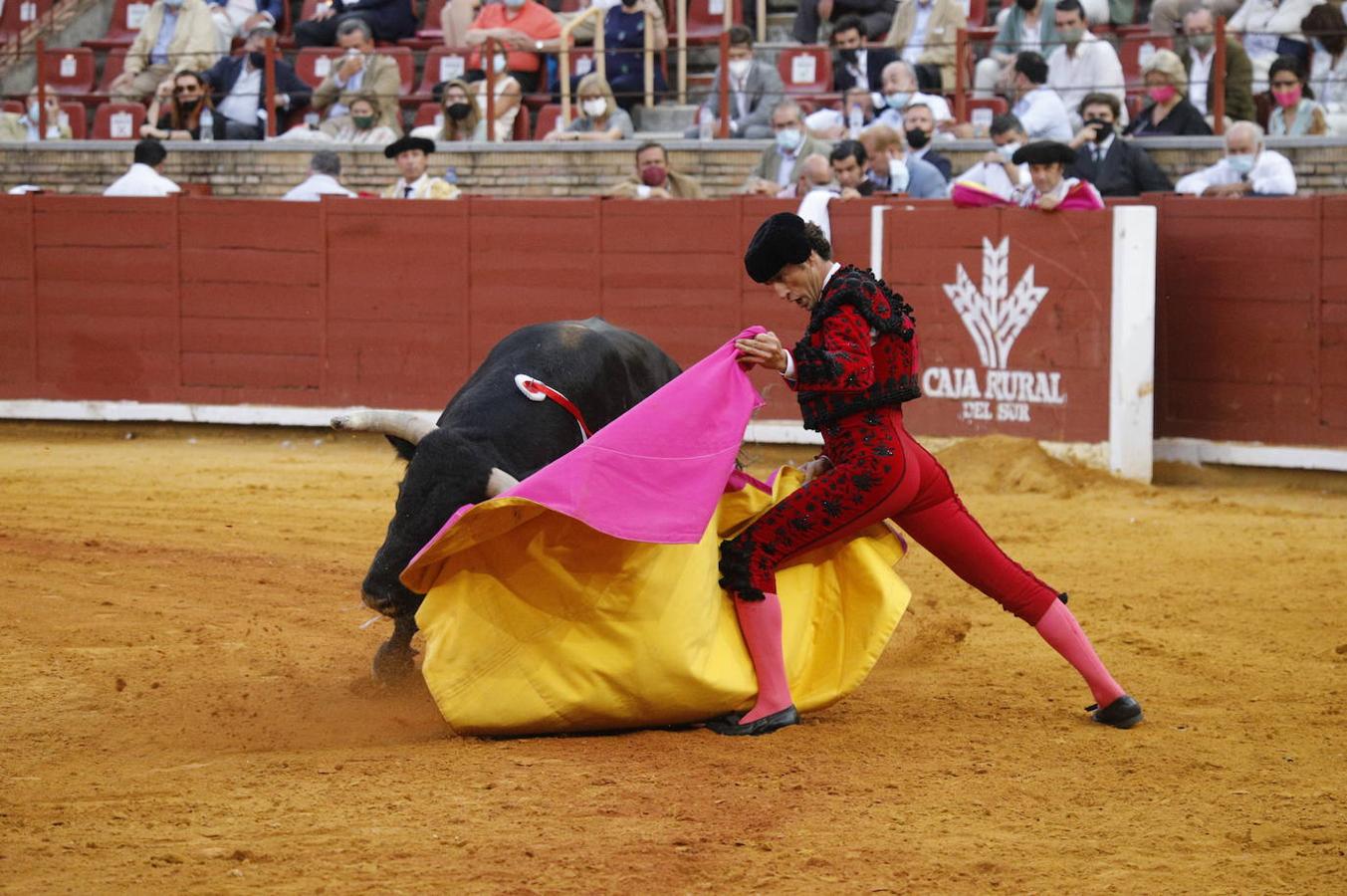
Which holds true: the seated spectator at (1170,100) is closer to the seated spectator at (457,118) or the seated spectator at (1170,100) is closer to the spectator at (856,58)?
the spectator at (856,58)

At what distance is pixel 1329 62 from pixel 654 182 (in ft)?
12.8

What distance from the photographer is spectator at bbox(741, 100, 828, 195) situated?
10.4m

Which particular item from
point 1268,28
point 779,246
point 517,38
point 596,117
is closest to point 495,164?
point 596,117

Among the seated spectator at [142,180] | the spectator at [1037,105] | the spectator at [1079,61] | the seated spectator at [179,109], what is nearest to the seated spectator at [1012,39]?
the spectator at [1079,61]

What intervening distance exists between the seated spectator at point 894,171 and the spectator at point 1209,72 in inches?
63.7

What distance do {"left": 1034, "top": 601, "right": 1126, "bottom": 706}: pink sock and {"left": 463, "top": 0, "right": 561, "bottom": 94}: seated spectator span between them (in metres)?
8.52

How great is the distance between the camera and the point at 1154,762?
412 centimetres

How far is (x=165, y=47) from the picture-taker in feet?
46.0

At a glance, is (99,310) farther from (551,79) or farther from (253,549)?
(253,549)

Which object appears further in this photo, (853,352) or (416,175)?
(416,175)

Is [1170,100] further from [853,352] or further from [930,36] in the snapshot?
[853,352]

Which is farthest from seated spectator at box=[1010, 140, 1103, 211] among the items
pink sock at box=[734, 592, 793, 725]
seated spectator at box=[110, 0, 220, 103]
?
seated spectator at box=[110, 0, 220, 103]

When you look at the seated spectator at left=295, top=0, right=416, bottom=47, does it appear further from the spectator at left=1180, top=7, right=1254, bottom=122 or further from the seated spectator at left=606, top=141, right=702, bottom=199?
the spectator at left=1180, top=7, right=1254, bottom=122

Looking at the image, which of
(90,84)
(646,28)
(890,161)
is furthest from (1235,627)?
(90,84)
